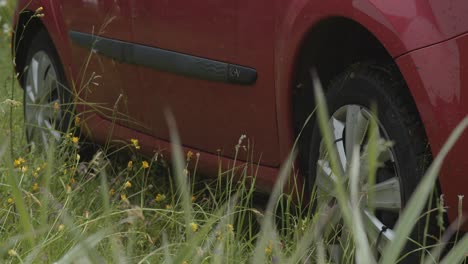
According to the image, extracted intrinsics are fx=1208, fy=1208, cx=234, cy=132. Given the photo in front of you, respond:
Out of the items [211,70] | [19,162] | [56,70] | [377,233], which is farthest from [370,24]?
[56,70]

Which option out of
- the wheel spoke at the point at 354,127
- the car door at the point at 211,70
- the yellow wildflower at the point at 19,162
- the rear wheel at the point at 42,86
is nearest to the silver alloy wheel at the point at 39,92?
the rear wheel at the point at 42,86

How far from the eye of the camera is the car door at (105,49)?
4.13 meters

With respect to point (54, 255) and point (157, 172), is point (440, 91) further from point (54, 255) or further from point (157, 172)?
point (157, 172)

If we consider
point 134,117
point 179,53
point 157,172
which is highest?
point 179,53

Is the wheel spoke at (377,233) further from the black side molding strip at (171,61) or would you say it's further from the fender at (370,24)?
the black side molding strip at (171,61)

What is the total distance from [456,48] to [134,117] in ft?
6.13

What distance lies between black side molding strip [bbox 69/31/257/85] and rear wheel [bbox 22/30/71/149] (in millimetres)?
340

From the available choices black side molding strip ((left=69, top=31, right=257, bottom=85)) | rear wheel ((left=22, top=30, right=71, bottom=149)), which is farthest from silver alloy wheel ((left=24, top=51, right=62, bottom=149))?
black side molding strip ((left=69, top=31, right=257, bottom=85))

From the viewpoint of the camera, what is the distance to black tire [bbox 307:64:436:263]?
9.37 ft

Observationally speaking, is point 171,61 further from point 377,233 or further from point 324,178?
point 377,233

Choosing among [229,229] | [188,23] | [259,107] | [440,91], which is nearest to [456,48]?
[440,91]

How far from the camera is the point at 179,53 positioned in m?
3.73

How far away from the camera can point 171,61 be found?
379 cm

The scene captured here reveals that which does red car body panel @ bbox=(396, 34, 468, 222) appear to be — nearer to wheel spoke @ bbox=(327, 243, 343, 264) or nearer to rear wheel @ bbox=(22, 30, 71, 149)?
wheel spoke @ bbox=(327, 243, 343, 264)
